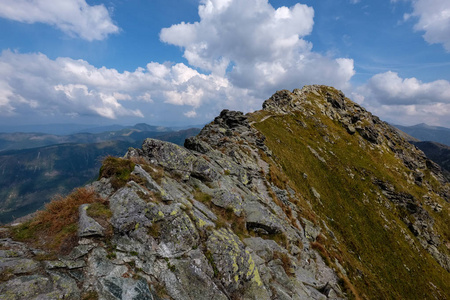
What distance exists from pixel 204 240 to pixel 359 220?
55.1 metres

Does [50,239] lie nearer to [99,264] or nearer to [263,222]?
[99,264]

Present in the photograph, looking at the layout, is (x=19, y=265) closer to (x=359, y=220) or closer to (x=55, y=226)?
(x=55, y=226)

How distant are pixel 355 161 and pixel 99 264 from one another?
88759 mm

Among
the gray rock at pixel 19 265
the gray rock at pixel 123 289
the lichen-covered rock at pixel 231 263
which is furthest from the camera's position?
the lichen-covered rock at pixel 231 263

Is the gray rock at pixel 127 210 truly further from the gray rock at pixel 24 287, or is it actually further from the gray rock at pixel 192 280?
the gray rock at pixel 24 287

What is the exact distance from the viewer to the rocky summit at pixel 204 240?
9.62 meters

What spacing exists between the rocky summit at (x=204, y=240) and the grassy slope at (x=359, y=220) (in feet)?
1.24

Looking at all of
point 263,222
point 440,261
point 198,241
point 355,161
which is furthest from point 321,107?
point 198,241

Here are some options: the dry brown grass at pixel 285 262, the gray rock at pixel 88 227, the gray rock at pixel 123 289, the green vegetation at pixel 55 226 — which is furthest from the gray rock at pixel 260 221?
the green vegetation at pixel 55 226

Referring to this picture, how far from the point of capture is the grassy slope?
39.7 meters

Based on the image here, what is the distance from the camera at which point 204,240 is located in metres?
13.3

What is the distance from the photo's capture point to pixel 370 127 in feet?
371

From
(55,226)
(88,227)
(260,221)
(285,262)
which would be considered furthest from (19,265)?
(285,262)

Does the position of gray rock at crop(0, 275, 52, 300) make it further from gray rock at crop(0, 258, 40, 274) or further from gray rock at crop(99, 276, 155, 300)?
gray rock at crop(99, 276, 155, 300)
